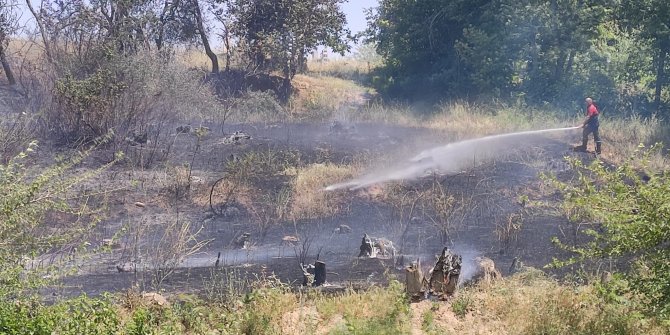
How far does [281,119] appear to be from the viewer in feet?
77.9

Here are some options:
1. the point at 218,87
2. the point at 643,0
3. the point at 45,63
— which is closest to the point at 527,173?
the point at 643,0

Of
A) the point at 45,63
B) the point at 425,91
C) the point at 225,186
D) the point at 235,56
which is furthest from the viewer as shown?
the point at 235,56

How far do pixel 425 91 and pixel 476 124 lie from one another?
601cm

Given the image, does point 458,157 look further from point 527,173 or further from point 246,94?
point 246,94

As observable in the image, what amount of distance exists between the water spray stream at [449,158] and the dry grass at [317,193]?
0.89 ft

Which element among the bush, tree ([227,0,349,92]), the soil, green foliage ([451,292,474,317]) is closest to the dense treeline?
tree ([227,0,349,92])

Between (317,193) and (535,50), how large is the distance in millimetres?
12684

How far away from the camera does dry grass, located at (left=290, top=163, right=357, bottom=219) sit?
1286 centimetres

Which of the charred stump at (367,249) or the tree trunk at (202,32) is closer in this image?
the charred stump at (367,249)

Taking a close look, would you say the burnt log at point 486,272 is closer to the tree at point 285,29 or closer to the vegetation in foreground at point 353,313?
the vegetation in foreground at point 353,313

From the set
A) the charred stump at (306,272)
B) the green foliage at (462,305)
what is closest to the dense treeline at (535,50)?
the charred stump at (306,272)

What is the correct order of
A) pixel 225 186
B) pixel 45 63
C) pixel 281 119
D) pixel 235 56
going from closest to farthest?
pixel 225 186 → pixel 45 63 → pixel 281 119 → pixel 235 56

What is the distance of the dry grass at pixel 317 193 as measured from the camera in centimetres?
1286

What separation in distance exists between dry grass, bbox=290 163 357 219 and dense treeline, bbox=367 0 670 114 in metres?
10.3
